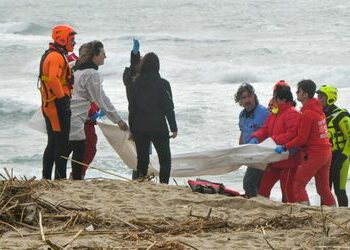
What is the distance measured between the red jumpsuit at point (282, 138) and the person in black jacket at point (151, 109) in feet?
3.04

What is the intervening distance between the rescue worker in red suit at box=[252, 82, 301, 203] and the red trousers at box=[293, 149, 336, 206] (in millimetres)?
114

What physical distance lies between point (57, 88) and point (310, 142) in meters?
2.54

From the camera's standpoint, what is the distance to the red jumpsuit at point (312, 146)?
28.4ft

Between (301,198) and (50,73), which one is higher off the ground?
(50,73)

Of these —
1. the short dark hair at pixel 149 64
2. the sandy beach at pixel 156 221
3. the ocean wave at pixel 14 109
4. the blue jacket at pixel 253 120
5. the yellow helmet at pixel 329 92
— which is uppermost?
the short dark hair at pixel 149 64

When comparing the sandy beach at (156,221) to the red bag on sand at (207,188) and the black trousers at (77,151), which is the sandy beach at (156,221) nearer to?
the red bag on sand at (207,188)

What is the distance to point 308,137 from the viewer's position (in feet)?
28.6

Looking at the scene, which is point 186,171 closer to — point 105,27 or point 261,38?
point 261,38

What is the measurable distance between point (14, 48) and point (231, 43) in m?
8.83

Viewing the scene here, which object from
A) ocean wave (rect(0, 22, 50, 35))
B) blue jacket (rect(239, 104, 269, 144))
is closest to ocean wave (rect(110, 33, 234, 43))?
ocean wave (rect(0, 22, 50, 35))

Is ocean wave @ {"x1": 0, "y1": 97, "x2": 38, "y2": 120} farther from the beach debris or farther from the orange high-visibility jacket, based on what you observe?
the beach debris

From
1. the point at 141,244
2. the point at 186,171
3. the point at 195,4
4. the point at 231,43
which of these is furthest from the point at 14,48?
the point at 141,244

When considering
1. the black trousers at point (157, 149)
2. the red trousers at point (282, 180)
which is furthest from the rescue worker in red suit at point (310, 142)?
the black trousers at point (157, 149)

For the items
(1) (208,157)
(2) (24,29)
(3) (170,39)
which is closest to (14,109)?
(1) (208,157)
